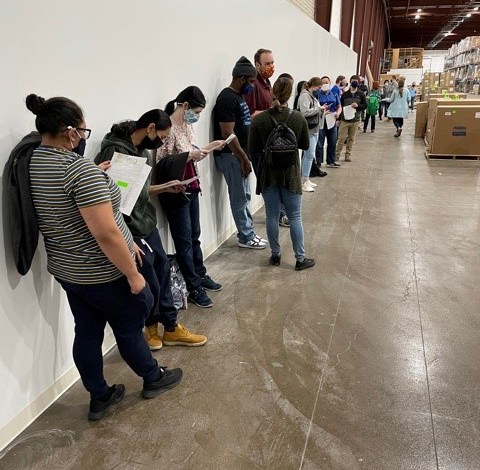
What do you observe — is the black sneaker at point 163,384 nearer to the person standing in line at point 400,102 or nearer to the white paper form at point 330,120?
the white paper form at point 330,120

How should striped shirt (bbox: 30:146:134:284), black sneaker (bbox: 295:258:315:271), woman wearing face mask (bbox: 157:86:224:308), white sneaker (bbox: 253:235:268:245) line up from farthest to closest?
1. white sneaker (bbox: 253:235:268:245)
2. black sneaker (bbox: 295:258:315:271)
3. woman wearing face mask (bbox: 157:86:224:308)
4. striped shirt (bbox: 30:146:134:284)

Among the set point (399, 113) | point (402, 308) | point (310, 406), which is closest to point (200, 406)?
point (310, 406)

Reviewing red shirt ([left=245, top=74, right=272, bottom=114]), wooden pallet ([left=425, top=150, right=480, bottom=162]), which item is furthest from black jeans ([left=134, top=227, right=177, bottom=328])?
wooden pallet ([left=425, top=150, right=480, bottom=162])

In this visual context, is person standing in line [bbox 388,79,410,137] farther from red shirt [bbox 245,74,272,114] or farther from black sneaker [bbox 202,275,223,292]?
black sneaker [bbox 202,275,223,292]

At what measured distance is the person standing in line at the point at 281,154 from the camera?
297cm

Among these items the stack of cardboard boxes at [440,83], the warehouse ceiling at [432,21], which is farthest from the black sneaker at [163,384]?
the warehouse ceiling at [432,21]

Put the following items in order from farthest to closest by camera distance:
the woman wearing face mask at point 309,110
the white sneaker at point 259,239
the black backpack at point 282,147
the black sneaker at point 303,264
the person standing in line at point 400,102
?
the person standing in line at point 400,102 → the woman wearing face mask at point 309,110 → the white sneaker at point 259,239 → the black sneaker at point 303,264 → the black backpack at point 282,147

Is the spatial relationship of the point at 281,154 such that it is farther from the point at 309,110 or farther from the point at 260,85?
the point at 309,110

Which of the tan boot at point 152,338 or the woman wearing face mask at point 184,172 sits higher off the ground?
the woman wearing face mask at point 184,172

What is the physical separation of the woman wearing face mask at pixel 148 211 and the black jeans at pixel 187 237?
305 mm

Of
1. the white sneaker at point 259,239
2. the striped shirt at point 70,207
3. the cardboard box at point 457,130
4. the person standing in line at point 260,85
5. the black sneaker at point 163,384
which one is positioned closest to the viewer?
the striped shirt at point 70,207

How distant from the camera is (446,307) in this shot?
2.71 metres

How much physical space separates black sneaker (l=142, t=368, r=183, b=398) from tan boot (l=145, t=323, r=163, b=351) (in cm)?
29

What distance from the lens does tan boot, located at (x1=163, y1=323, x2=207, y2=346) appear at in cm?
235
